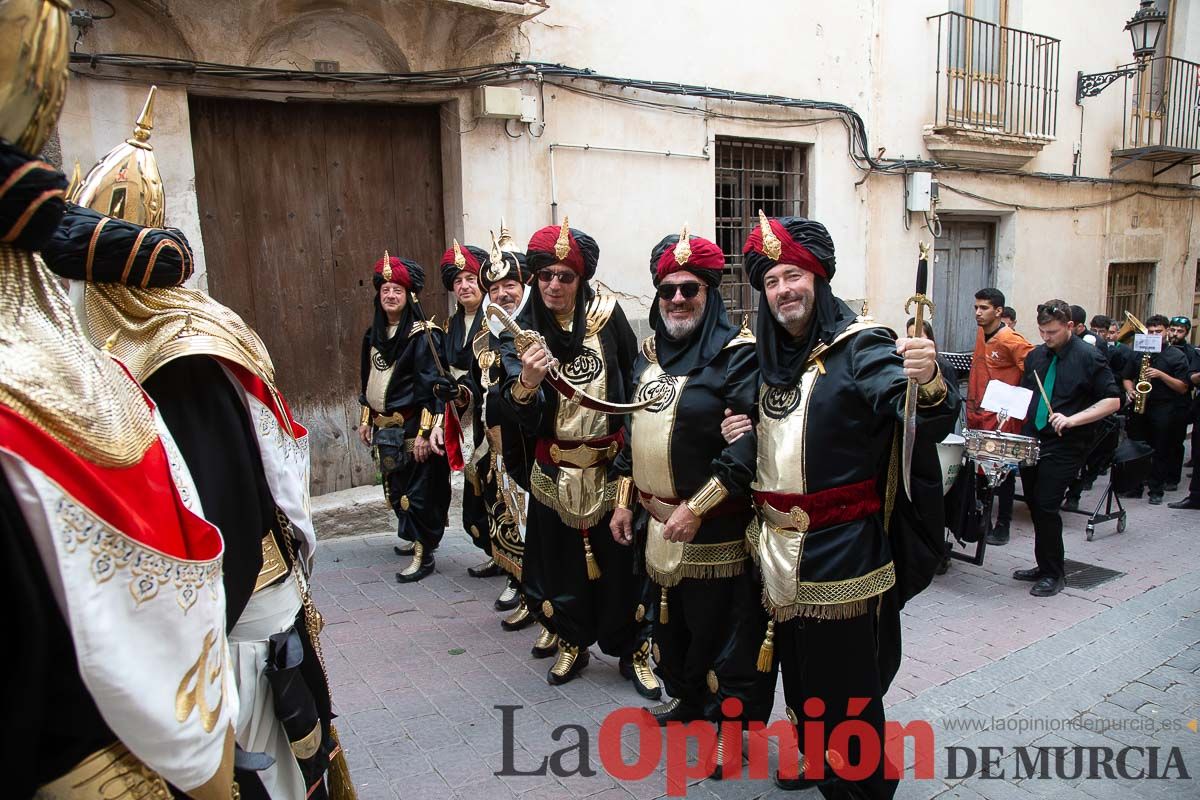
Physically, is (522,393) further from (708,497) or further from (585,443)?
(708,497)

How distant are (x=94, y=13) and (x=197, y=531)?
5213 millimetres

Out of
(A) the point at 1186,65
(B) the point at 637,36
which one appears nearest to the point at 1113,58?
(A) the point at 1186,65

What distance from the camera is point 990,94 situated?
1038 centimetres

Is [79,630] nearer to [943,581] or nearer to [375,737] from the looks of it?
[375,737]

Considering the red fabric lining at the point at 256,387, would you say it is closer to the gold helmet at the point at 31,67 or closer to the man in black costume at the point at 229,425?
the man in black costume at the point at 229,425

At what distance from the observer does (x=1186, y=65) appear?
42.2 feet

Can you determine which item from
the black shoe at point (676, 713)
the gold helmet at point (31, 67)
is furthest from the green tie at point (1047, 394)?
the gold helmet at point (31, 67)

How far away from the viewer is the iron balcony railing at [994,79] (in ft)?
32.4

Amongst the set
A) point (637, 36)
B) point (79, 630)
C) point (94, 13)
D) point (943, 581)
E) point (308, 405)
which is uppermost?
point (637, 36)

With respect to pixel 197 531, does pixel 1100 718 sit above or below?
below

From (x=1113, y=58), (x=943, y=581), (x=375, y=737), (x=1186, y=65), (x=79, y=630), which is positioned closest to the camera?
(x=79, y=630)

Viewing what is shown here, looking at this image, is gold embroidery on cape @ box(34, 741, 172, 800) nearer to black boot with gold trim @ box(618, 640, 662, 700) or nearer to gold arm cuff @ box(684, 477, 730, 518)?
gold arm cuff @ box(684, 477, 730, 518)

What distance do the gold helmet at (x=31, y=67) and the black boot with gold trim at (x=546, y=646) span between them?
3744 mm

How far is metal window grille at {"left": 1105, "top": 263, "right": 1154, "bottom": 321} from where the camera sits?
42.3 feet
